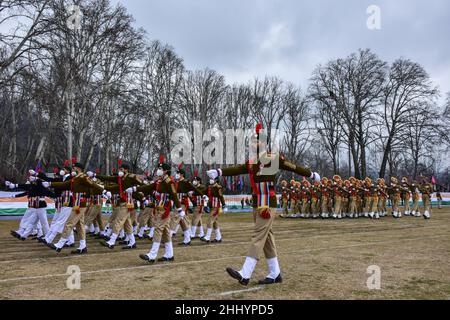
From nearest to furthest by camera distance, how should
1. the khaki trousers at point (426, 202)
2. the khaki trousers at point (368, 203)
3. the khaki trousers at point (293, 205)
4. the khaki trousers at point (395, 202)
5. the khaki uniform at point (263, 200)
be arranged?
1. the khaki uniform at point (263, 200)
2. the khaki trousers at point (426, 202)
3. the khaki trousers at point (395, 202)
4. the khaki trousers at point (368, 203)
5. the khaki trousers at point (293, 205)

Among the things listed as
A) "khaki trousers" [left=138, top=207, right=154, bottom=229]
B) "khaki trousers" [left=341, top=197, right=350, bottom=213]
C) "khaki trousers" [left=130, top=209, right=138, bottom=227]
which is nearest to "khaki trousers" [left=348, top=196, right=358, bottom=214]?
"khaki trousers" [left=341, top=197, right=350, bottom=213]

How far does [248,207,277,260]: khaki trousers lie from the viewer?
270 inches

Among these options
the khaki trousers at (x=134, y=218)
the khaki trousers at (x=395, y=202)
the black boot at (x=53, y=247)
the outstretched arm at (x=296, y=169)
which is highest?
the outstretched arm at (x=296, y=169)

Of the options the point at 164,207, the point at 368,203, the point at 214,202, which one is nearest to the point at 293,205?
the point at 368,203

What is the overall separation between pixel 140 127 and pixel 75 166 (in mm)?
26317

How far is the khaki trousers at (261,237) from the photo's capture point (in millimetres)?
6848

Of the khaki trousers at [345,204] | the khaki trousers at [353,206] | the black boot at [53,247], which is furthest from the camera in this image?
the khaki trousers at [345,204]

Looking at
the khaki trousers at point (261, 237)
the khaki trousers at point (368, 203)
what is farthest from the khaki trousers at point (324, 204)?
the khaki trousers at point (261, 237)

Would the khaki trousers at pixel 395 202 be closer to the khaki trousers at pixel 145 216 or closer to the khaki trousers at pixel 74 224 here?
the khaki trousers at pixel 145 216

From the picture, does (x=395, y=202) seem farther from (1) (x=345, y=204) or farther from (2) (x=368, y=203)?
(1) (x=345, y=204)

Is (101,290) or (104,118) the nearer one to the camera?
(101,290)
